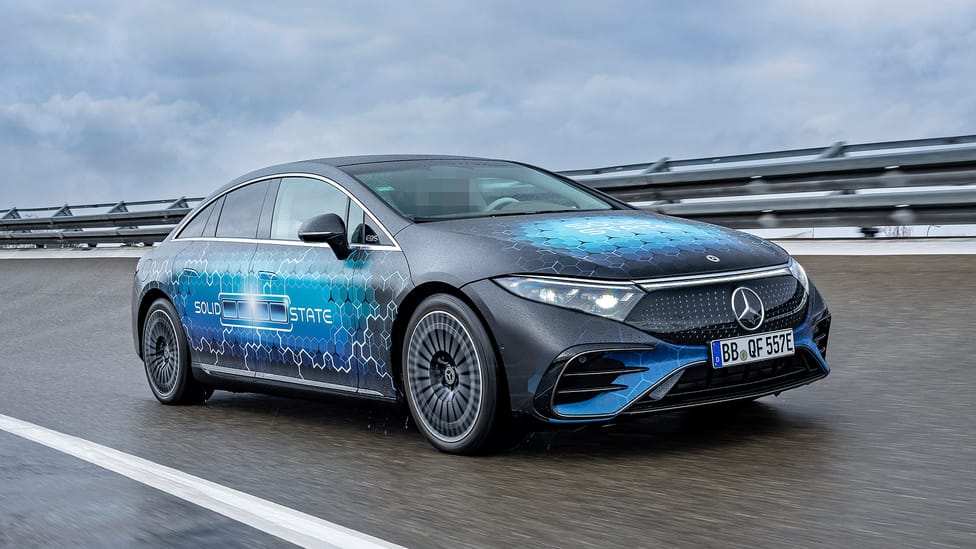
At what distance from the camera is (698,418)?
589cm

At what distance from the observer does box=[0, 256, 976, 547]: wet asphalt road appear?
12.9 feet

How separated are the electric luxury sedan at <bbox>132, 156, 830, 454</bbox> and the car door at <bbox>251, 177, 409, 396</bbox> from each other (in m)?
0.01

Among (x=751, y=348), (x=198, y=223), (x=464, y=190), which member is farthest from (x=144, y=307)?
(x=751, y=348)

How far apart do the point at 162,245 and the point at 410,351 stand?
130 inches

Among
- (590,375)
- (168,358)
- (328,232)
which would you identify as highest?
(328,232)

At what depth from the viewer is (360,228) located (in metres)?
6.12

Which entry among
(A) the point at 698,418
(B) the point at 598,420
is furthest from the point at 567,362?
(A) the point at 698,418

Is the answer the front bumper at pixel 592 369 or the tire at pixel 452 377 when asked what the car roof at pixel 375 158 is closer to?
the tire at pixel 452 377

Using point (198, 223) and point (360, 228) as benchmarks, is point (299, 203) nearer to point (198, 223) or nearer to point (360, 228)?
point (360, 228)

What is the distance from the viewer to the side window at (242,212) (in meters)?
7.18

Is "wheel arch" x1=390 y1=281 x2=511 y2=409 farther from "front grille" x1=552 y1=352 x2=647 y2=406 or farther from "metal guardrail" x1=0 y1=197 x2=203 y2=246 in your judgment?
"metal guardrail" x1=0 y1=197 x2=203 y2=246

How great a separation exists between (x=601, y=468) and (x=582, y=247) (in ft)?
3.01

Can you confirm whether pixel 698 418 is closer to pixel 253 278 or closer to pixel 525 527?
pixel 525 527

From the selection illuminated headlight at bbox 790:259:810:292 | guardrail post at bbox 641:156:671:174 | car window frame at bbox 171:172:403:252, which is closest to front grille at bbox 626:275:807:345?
illuminated headlight at bbox 790:259:810:292
